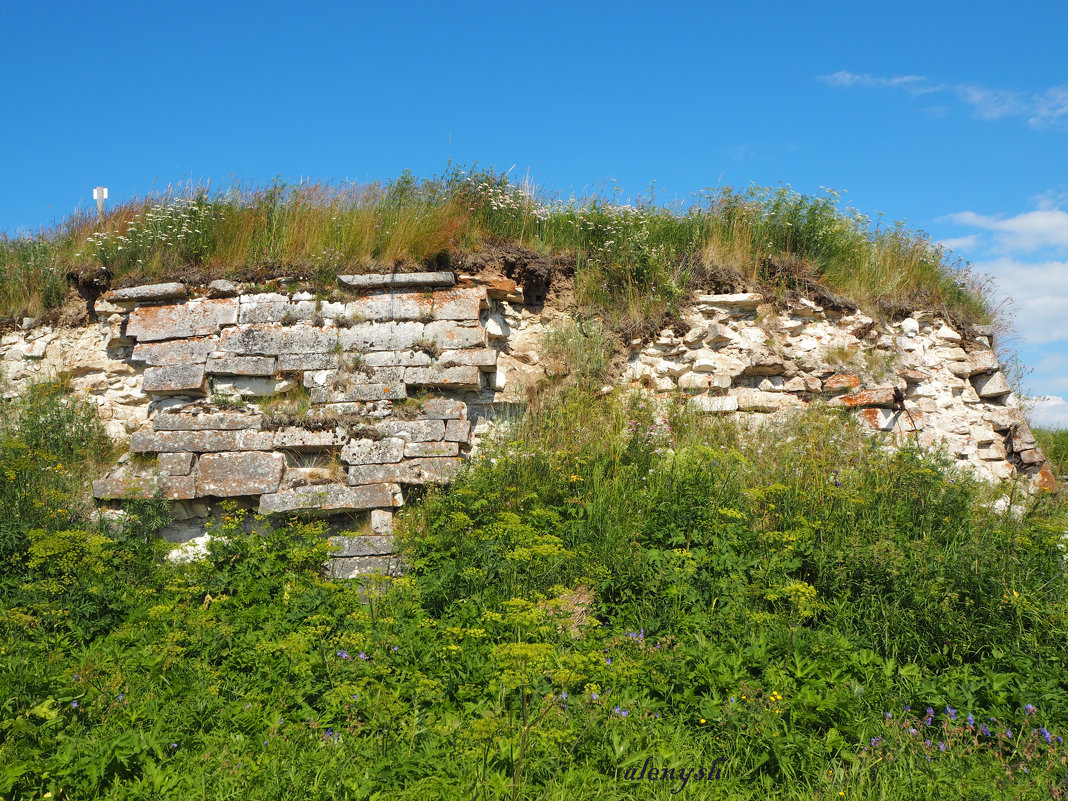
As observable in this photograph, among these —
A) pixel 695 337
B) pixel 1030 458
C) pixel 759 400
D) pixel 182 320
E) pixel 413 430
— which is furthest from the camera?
pixel 1030 458

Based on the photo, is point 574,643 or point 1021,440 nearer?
point 574,643

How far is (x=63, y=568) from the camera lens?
5211 millimetres

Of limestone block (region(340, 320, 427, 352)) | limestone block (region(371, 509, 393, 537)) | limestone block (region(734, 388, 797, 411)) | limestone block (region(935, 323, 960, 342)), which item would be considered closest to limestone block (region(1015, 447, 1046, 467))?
limestone block (region(935, 323, 960, 342))

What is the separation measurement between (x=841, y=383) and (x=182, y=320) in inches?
270

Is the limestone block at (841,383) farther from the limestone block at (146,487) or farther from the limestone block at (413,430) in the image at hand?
the limestone block at (146,487)

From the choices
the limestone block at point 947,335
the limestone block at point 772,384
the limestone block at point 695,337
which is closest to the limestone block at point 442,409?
the limestone block at point 695,337

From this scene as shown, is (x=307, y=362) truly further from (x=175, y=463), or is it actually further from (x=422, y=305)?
(x=175, y=463)

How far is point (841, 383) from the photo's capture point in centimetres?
742

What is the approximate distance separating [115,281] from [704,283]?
6454 millimetres

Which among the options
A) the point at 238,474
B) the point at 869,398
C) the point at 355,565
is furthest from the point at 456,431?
the point at 869,398

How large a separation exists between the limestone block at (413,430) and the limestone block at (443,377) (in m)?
0.43

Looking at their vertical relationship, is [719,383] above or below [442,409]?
above

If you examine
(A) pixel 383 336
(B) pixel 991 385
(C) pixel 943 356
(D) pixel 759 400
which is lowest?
(D) pixel 759 400

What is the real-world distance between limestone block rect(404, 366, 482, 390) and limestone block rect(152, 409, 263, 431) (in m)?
1.48
